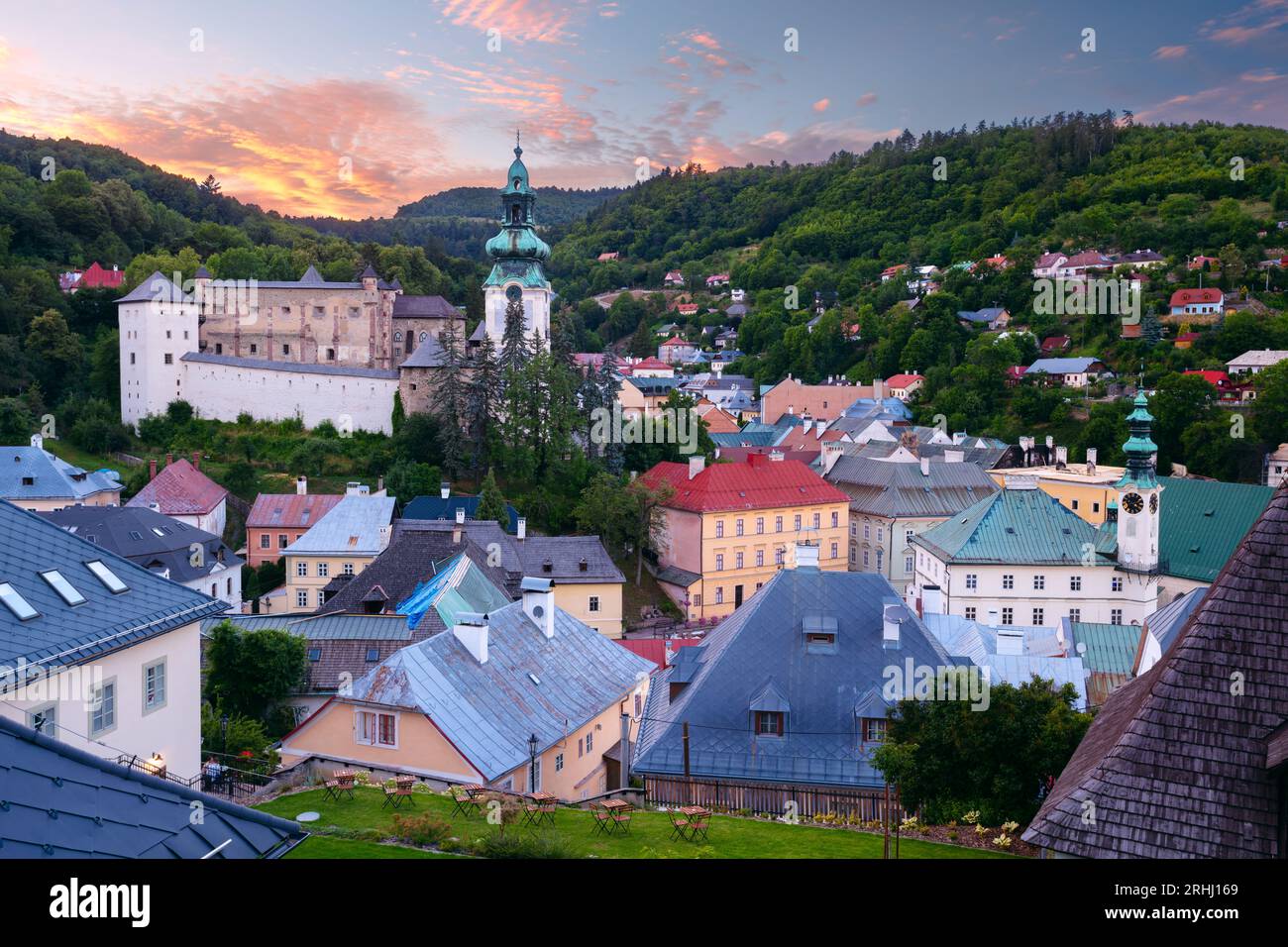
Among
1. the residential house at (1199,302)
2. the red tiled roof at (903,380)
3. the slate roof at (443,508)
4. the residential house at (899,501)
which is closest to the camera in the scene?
the slate roof at (443,508)

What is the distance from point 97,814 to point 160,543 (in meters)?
40.5

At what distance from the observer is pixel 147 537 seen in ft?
147

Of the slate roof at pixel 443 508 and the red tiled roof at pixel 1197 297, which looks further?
the red tiled roof at pixel 1197 297

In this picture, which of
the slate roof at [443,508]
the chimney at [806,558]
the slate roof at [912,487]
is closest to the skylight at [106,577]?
the chimney at [806,558]

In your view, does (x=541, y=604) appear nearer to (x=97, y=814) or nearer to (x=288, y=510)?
(x=97, y=814)

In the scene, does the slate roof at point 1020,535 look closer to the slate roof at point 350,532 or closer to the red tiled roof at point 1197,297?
the slate roof at point 350,532

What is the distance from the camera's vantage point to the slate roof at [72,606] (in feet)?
49.9

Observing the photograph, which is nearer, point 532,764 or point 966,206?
point 532,764

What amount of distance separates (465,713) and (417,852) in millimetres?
7392

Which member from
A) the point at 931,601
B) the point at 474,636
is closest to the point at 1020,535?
the point at 931,601

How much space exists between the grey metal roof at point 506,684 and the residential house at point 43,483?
33.8 metres

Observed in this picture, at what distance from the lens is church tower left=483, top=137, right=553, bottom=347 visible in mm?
65625

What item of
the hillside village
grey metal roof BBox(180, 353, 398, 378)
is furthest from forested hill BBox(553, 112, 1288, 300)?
grey metal roof BBox(180, 353, 398, 378)
